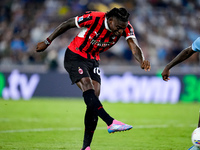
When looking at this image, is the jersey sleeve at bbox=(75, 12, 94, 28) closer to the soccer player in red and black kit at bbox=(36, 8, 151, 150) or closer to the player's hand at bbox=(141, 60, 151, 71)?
the soccer player in red and black kit at bbox=(36, 8, 151, 150)

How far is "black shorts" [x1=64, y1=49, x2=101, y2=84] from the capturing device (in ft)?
19.9

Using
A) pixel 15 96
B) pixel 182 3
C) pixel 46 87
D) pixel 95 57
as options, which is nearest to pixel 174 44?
pixel 182 3

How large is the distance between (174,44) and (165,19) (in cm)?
186

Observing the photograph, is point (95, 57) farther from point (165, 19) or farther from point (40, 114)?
point (165, 19)

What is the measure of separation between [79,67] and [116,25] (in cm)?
84

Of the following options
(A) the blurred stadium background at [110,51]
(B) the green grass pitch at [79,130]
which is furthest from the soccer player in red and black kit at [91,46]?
(A) the blurred stadium background at [110,51]

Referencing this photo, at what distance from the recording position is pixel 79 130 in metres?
9.01

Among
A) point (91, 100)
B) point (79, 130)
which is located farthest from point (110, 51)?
point (91, 100)

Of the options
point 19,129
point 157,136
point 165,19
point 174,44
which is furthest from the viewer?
point 165,19

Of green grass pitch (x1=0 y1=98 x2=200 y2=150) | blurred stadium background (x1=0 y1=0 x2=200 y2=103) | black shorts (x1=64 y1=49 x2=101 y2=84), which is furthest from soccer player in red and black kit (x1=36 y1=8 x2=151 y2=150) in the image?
blurred stadium background (x1=0 y1=0 x2=200 y2=103)

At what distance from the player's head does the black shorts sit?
66 centimetres

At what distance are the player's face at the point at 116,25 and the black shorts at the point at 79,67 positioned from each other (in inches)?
25.8

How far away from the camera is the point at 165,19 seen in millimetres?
20484

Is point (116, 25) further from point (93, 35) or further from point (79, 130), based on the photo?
point (79, 130)
